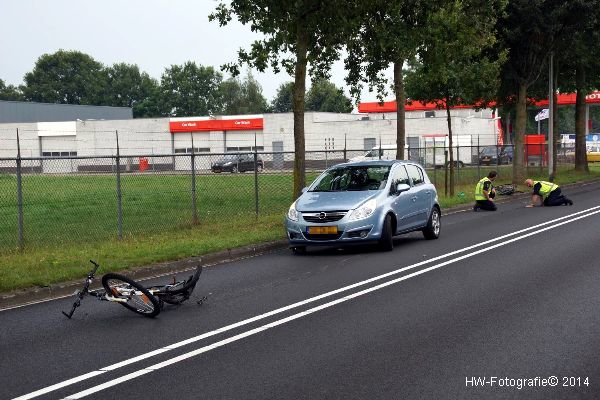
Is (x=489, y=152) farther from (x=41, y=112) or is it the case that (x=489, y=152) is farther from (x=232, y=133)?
(x=41, y=112)

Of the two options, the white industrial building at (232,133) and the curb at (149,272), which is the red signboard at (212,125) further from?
the curb at (149,272)

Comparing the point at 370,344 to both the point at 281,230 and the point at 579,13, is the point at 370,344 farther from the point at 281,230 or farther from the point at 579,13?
the point at 579,13

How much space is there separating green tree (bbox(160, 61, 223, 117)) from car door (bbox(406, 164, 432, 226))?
4367 inches

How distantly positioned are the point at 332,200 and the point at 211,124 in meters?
60.4

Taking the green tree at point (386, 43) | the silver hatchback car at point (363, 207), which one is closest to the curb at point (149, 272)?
the silver hatchback car at point (363, 207)

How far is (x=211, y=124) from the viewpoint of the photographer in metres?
75.4

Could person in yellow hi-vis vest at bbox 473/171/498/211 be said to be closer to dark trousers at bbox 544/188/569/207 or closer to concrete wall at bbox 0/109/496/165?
dark trousers at bbox 544/188/569/207

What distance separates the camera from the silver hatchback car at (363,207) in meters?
15.4

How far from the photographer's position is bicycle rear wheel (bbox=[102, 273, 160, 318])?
31.9ft

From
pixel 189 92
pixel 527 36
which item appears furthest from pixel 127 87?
pixel 527 36

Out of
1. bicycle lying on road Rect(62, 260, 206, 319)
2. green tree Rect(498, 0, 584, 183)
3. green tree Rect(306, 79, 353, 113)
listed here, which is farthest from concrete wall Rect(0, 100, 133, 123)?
bicycle lying on road Rect(62, 260, 206, 319)

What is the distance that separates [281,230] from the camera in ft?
62.4

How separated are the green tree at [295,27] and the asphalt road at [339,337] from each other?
7302 mm

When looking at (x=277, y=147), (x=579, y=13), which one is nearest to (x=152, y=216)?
(x=579, y=13)
